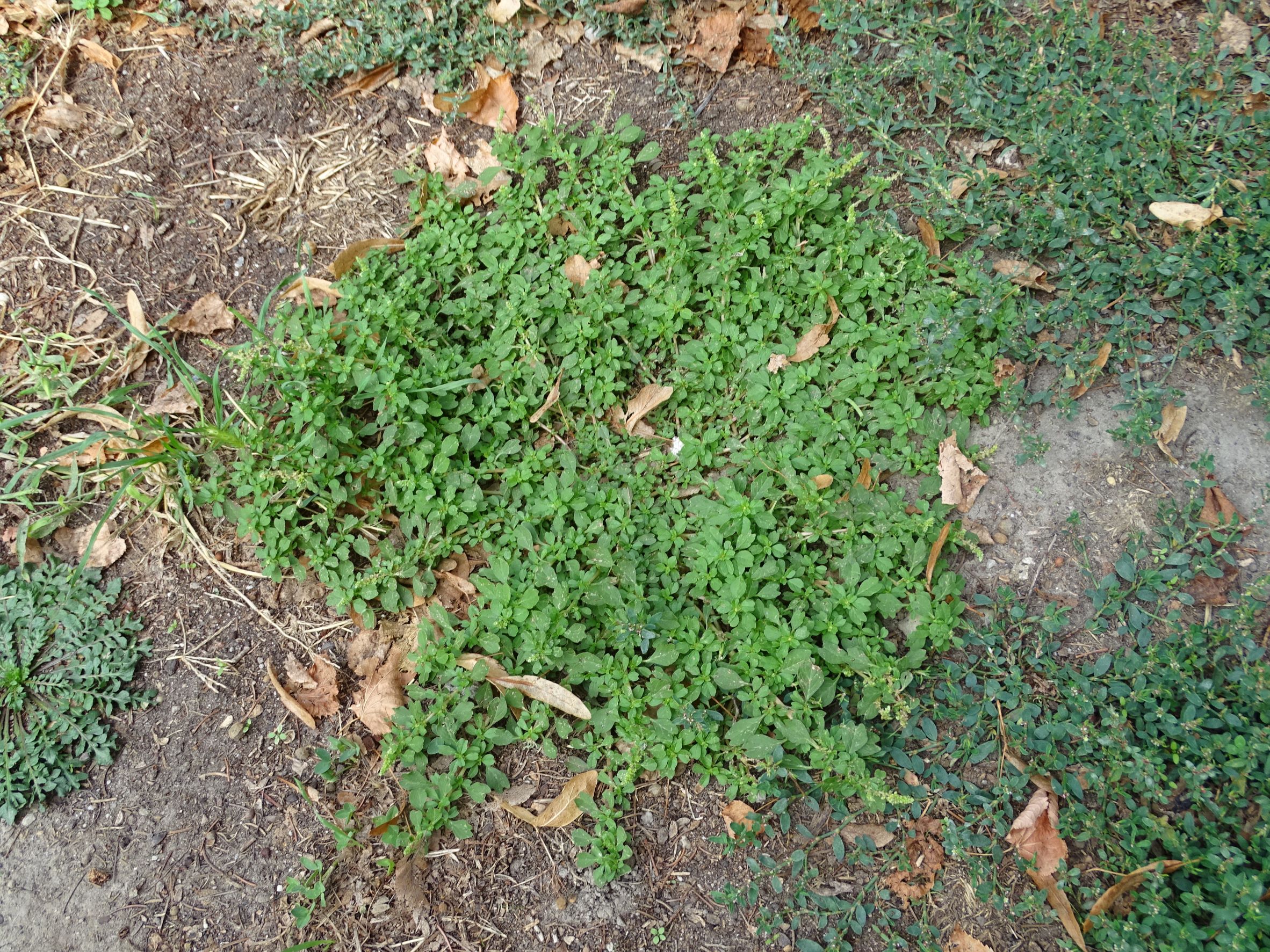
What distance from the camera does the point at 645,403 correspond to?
3.24 metres

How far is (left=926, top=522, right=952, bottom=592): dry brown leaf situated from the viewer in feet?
9.12

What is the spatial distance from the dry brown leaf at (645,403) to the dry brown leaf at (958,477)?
104 cm

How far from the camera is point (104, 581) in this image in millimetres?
3088

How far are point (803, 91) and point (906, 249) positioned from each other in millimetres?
955

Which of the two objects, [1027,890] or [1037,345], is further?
[1037,345]

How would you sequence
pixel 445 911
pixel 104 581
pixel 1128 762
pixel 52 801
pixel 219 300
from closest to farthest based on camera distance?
pixel 1128 762
pixel 445 911
pixel 52 801
pixel 104 581
pixel 219 300

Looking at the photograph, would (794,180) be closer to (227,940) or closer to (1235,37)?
(1235,37)

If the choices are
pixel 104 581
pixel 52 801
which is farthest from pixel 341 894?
pixel 104 581

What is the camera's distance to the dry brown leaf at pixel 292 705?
2.86m

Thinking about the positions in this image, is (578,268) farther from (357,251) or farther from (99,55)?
(99,55)

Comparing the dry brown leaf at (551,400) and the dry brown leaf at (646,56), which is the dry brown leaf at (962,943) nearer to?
the dry brown leaf at (551,400)

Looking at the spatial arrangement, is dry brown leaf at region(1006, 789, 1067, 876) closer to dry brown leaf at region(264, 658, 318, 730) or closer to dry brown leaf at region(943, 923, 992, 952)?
dry brown leaf at region(943, 923, 992, 952)

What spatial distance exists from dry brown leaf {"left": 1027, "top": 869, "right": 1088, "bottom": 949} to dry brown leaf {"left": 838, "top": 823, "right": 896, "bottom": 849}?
1.34ft

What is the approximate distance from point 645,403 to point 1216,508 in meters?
2.00
